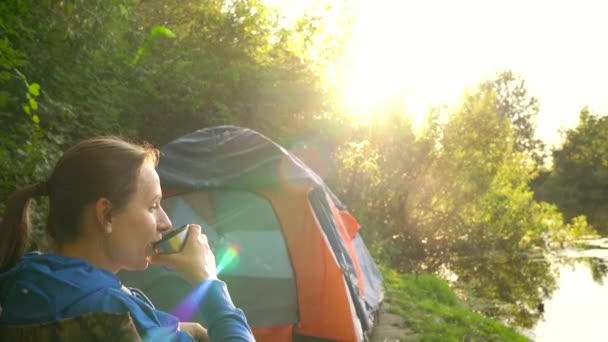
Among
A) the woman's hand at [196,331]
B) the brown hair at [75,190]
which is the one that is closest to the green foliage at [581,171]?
the woman's hand at [196,331]

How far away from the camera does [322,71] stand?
10.3m

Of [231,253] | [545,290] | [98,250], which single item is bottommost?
[545,290]

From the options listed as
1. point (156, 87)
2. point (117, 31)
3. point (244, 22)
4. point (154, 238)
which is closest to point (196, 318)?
point (154, 238)

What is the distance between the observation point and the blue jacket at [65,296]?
119cm

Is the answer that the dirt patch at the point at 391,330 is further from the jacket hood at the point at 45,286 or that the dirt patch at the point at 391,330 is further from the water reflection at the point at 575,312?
the jacket hood at the point at 45,286

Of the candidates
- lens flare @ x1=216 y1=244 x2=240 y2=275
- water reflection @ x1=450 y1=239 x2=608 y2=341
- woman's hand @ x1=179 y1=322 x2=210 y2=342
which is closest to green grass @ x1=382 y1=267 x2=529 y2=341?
water reflection @ x1=450 y1=239 x2=608 y2=341

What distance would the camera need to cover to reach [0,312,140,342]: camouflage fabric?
46.0 inches

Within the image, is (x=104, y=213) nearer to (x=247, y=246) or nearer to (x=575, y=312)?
(x=247, y=246)

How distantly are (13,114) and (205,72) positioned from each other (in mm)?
3824

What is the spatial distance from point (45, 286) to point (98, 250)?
0.15 m

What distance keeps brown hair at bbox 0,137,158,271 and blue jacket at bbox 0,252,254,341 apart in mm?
79

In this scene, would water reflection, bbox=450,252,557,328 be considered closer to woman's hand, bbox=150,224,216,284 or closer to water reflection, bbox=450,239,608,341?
water reflection, bbox=450,239,608,341

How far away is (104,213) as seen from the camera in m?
1.32

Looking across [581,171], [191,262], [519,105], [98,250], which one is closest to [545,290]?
[191,262]
